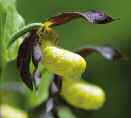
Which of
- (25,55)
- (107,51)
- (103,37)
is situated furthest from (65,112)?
(103,37)

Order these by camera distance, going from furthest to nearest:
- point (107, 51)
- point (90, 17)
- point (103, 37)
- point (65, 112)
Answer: point (103, 37) → point (65, 112) → point (107, 51) → point (90, 17)

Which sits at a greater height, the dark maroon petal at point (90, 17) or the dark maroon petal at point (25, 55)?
the dark maroon petal at point (90, 17)

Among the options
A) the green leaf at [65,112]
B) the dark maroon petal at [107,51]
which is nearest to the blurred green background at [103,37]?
the green leaf at [65,112]

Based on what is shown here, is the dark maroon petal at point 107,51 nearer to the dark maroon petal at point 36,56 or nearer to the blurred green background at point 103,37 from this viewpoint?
the dark maroon petal at point 36,56

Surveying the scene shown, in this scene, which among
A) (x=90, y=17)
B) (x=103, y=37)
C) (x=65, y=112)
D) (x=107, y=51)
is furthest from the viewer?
(x=103, y=37)

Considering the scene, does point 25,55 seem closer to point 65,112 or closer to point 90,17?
point 90,17

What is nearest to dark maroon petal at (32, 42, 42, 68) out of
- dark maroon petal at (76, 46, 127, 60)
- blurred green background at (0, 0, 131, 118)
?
dark maroon petal at (76, 46, 127, 60)

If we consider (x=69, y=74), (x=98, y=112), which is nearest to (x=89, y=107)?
(x=69, y=74)

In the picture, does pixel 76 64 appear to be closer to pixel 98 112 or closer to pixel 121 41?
pixel 98 112
